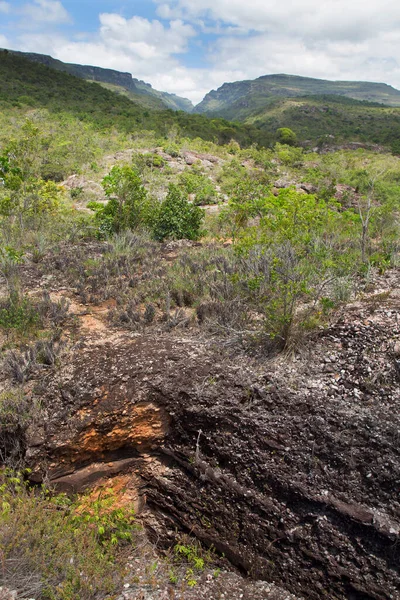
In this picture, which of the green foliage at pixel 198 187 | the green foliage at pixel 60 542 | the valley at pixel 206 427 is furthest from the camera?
the green foliage at pixel 198 187

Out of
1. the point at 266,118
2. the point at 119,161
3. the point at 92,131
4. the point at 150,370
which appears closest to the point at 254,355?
the point at 150,370

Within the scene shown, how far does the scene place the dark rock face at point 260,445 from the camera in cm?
293

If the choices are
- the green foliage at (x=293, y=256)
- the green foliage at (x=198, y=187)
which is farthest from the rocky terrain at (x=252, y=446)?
the green foliage at (x=198, y=187)

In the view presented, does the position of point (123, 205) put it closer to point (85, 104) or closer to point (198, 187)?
point (198, 187)

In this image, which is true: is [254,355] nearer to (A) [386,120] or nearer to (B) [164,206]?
(B) [164,206]

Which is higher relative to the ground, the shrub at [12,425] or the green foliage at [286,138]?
the green foliage at [286,138]

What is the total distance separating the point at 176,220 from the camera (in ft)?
25.2

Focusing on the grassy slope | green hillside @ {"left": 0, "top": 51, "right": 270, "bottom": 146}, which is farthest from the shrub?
the grassy slope

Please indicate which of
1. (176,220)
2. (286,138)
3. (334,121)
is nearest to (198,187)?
(176,220)

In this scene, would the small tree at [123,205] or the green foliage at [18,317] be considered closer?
the green foliage at [18,317]

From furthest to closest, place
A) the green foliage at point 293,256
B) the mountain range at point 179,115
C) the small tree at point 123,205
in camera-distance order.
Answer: the mountain range at point 179,115 < the small tree at point 123,205 < the green foliage at point 293,256

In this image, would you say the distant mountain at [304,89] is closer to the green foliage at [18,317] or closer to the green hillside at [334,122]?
the green hillside at [334,122]

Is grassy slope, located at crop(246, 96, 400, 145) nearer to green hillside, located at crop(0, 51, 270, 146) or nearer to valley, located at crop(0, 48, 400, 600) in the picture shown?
green hillside, located at crop(0, 51, 270, 146)

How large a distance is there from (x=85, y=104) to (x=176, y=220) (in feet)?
81.9
